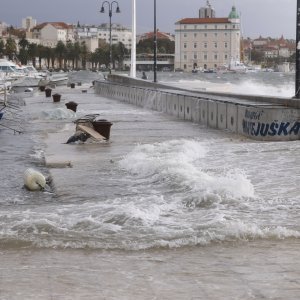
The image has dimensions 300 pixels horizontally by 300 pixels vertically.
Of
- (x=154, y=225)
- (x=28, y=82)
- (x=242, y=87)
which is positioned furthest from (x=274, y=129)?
(x=28, y=82)

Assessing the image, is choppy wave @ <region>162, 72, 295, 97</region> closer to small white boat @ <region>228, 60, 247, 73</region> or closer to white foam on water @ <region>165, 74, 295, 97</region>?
white foam on water @ <region>165, 74, 295, 97</region>

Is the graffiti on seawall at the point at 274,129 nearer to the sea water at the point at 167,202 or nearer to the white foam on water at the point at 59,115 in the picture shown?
the sea water at the point at 167,202

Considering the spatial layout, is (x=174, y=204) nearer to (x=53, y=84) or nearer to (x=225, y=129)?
(x=225, y=129)

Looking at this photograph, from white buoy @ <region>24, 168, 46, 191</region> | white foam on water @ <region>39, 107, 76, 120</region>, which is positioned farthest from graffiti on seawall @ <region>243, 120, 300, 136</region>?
white foam on water @ <region>39, 107, 76, 120</region>

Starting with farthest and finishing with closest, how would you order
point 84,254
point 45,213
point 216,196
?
point 216,196 → point 45,213 → point 84,254

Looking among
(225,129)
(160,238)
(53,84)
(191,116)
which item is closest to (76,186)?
(160,238)

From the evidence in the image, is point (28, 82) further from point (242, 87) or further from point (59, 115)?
point (59, 115)

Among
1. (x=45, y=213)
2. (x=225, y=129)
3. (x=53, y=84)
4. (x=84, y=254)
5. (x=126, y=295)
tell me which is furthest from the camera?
(x=53, y=84)

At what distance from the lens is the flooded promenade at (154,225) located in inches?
277

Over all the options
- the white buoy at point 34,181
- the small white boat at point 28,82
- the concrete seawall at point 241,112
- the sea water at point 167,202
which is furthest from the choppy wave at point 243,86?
the white buoy at point 34,181

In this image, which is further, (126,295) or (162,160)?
(162,160)

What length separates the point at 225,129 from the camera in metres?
26.1

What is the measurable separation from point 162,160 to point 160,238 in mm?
7468

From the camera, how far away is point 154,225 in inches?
390
